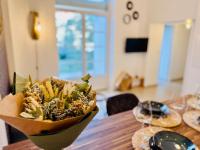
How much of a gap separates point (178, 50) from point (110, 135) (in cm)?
598

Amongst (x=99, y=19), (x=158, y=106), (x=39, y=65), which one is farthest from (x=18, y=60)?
(x=158, y=106)

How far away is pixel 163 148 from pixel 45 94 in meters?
0.81

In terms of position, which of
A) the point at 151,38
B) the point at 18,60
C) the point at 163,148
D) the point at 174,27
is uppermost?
the point at 174,27

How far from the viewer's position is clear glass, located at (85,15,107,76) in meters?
4.75

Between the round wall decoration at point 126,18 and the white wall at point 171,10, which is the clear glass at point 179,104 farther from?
the round wall decoration at point 126,18

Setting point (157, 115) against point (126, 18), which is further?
point (126, 18)

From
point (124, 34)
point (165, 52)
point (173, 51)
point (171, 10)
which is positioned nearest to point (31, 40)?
point (124, 34)

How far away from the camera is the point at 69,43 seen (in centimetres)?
456

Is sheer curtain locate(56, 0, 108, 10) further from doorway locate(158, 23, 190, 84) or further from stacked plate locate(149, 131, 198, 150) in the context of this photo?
stacked plate locate(149, 131, 198, 150)

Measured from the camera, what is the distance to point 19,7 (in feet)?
11.0

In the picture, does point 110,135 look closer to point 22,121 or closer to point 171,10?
point 22,121

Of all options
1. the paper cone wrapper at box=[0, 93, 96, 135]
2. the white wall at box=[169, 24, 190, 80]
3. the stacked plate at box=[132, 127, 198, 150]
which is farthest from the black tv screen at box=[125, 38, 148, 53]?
the paper cone wrapper at box=[0, 93, 96, 135]

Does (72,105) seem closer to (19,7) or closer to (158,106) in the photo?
(158,106)

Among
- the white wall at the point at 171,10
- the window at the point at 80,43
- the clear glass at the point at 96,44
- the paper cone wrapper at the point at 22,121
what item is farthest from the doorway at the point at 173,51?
the paper cone wrapper at the point at 22,121
